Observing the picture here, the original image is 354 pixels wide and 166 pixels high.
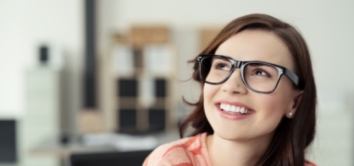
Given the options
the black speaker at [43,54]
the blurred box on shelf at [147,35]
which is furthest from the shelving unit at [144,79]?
the black speaker at [43,54]

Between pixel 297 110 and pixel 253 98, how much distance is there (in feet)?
0.55

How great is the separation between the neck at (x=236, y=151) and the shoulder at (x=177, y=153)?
4cm

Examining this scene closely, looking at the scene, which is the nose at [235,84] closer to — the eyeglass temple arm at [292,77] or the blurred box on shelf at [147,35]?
the eyeglass temple arm at [292,77]

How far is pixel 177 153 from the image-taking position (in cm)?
106

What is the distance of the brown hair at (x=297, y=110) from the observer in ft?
3.43

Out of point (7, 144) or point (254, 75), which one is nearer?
point (254, 75)

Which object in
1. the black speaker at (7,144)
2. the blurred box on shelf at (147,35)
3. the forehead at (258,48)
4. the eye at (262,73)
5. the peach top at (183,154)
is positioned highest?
the forehead at (258,48)

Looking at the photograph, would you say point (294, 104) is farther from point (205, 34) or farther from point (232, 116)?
point (205, 34)

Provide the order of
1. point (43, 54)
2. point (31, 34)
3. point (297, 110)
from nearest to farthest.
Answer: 1. point (297, 110)
2. point (43, 54)
3. point (31, 34)

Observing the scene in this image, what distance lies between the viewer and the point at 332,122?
505 cm

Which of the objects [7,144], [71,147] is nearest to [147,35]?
[7,144]

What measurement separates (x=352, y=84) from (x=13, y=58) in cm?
397

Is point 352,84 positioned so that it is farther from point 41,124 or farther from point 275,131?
point 275,131

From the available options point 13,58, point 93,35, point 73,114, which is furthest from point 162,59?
point 13,58
